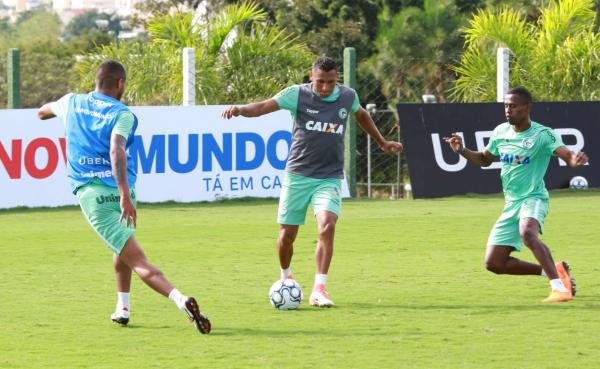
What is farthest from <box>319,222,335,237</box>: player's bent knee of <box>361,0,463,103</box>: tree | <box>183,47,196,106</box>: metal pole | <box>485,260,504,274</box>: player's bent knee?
<box>361,0,463,103</box>: tree

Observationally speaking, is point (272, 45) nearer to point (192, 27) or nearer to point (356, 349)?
point (192, 27)

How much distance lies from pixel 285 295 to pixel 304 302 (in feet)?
1.73

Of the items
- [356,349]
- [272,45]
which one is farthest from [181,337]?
[272,45]

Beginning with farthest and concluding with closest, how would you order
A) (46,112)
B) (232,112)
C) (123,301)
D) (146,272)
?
(232,112) → (46,112) → (123,301) → (146,272)

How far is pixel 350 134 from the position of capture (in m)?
21.4

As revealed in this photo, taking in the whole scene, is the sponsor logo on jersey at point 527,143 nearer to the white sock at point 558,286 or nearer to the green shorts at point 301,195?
the white sock at point 558,286

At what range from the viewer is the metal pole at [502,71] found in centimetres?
2141

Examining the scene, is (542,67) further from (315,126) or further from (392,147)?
(315,126)

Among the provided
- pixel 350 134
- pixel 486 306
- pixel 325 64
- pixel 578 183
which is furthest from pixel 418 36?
pixel 486 306

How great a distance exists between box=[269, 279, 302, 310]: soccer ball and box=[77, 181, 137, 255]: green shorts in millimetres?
1392

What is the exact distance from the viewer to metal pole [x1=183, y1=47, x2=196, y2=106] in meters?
20.2

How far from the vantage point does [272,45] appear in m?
23.2

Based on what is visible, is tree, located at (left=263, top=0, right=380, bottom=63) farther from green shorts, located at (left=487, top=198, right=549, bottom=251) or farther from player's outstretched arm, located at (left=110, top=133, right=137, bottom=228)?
player's outstretched arm, located at (left=110, top=133, right=137, bottom=228)

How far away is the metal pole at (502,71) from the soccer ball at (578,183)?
1.70m
